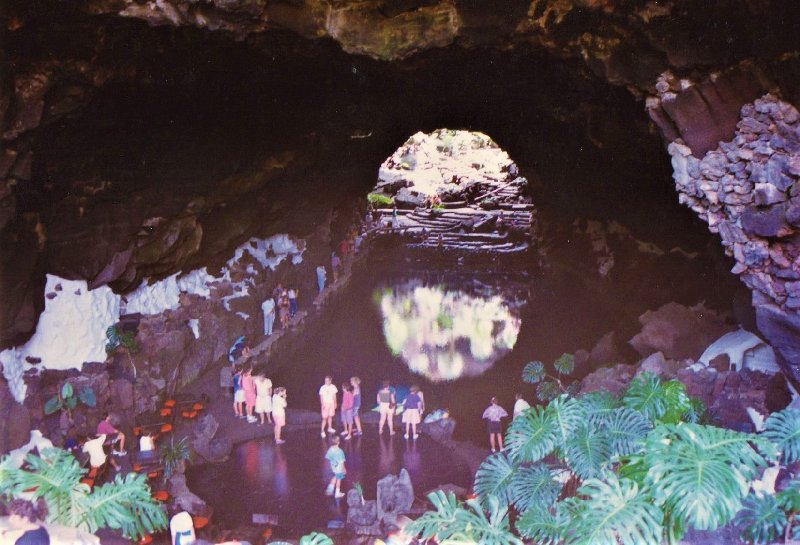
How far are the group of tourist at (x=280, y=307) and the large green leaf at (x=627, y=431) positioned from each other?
33.9 ft

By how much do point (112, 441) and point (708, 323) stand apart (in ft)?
34.9

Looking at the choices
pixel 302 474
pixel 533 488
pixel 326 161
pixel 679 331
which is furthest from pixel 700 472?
pixel 326 161

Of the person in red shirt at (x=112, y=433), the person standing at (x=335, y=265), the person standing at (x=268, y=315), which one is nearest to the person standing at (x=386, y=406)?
the person in red shirt at (x=112, y=433)

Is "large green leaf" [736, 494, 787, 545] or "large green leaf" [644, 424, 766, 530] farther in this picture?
"large green leaf" [736, 494, 787, 545]

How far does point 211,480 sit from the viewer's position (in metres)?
8.90

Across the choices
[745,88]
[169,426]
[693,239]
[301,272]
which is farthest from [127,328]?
[693,239]

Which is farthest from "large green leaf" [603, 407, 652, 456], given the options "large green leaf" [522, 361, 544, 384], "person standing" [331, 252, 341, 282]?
"person standing" [331, 252, 341, 282]

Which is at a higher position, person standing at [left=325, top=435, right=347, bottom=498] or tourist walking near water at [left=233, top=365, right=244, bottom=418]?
tourist walking near water at [left=233, top=365, right=244, bottom=418]

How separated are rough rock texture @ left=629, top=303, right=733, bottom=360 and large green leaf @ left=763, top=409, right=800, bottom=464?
619 centimetres

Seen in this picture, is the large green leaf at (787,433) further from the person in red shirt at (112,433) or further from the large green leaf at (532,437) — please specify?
the person in red shirt at (112,433)

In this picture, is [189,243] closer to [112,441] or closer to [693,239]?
[112,441]

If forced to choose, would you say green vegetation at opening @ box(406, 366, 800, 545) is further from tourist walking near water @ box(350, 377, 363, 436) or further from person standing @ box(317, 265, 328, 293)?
person standing @ box(317, 265, 328, 293)

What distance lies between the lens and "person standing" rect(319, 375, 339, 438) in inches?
395

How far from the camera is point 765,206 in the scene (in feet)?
24.6
